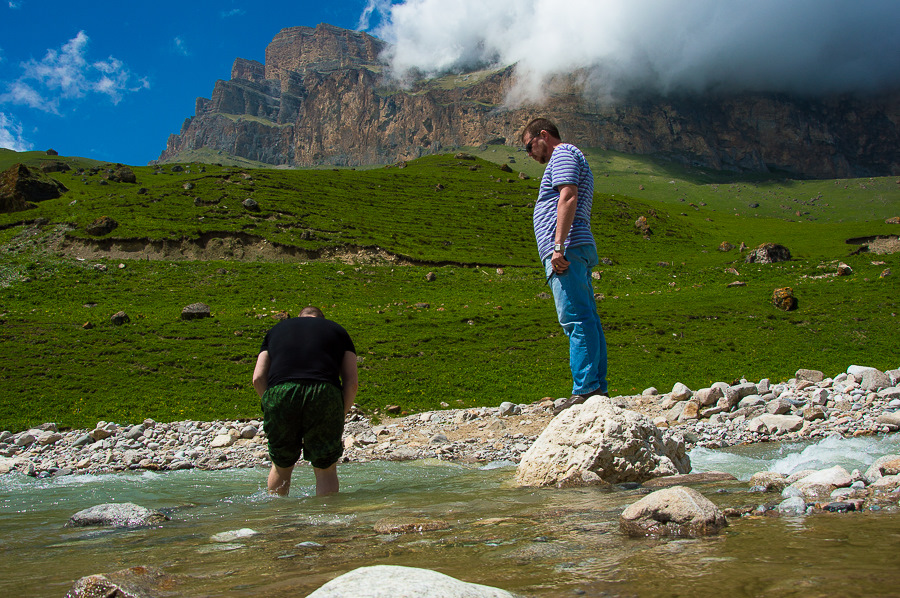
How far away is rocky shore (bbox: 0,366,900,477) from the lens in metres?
9.89

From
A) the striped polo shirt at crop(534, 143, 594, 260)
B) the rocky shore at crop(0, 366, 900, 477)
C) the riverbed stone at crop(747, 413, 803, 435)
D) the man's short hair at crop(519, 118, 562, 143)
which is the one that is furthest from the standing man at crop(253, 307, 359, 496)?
the riverbed stone at crop(747, 413, 803, 435)

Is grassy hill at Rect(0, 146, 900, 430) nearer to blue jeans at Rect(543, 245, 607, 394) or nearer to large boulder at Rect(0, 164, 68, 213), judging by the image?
large boulder at Rect(0, 164, 68, 213)

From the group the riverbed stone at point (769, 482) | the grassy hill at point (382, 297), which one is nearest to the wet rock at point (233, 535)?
the riverbed stone at point (769, 482)

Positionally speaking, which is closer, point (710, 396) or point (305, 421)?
point (305, 421)

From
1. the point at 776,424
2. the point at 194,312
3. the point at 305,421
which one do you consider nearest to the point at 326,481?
the point at 305,421

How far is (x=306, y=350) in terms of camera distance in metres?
6.24

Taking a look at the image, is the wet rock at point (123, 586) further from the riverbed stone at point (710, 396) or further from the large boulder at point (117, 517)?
the riverbed stone at point (710, 396)

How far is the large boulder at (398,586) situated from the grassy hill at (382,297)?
1492cm

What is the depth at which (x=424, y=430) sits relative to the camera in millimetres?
13656

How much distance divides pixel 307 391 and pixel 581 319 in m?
3.43

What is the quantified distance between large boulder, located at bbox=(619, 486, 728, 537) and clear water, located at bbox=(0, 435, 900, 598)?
0.44 feet

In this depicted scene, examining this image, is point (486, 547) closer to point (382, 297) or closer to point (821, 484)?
point (821, 484)

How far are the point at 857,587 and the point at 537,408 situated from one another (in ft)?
40.4

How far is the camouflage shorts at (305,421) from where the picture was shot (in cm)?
608
